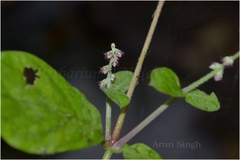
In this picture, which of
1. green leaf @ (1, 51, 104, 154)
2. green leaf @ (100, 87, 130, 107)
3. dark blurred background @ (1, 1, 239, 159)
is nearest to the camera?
green leaf @ (1, 51, 104, 154)

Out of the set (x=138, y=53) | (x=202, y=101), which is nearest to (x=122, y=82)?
(x=202, y=101)

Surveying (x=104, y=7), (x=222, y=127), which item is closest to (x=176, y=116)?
(x=222, y=127)

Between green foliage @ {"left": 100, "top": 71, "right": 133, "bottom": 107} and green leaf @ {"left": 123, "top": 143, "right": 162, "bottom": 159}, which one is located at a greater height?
green foliage @ {"left": 100, "top": 71, "right": 133, "bottom": 107}

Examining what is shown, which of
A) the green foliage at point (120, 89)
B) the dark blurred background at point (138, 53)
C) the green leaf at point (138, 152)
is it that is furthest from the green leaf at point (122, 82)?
the dark blurred background at point (138, 53)

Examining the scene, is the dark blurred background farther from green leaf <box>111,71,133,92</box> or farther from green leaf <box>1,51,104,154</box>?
green leaf <box>1,51,104,154</box>

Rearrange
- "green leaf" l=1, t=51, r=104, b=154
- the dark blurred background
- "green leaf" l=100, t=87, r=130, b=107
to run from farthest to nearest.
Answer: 1. the dark blurred background
2. "green leaf" l=100, t=87, r=130, b=107
3. "green leaf" l=1, t=51, r=104, b=154

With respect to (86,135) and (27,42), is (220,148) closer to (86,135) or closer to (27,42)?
(27,42)

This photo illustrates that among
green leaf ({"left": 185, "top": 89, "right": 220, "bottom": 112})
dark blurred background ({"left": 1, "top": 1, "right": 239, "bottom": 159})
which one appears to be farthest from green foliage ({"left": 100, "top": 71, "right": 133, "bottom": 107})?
dark blurred background ({"left": 1, "top": 1, "right": 239, "bottom": 159})
